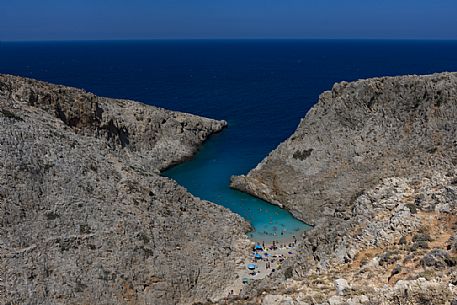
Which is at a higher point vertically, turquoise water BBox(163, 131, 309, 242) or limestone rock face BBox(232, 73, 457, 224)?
limestone rock face BBox(232, 73, 457, 224)

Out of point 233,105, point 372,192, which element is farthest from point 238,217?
point 233,105

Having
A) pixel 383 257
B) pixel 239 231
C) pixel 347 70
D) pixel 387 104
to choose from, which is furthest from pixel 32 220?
pixel 347 70

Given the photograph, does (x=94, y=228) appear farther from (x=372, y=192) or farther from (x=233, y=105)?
(x=233, y=105)

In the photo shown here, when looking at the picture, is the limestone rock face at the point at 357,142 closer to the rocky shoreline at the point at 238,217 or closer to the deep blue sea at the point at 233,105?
the rocky shoreline at the point at 238,217

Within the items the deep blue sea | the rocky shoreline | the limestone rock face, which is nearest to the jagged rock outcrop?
the rocky shoreline

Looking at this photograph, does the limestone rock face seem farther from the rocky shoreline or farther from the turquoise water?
the turquoise water

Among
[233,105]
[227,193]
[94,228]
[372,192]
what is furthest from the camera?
[233,105]
